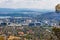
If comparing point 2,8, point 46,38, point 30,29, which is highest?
point 2,8

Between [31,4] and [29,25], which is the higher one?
[31,4]

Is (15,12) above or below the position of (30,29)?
above

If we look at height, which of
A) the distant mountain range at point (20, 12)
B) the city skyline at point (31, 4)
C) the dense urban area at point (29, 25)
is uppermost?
the city skyline at point (31, 4)

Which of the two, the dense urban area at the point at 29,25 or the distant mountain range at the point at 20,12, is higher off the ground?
the distant mountain range at the point at 20,12

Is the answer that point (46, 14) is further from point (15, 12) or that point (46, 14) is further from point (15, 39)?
point (15, 39)

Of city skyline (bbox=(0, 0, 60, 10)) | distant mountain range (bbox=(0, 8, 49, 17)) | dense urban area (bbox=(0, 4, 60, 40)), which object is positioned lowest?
dense urban area (bbox=(0, 4, 60, 40))

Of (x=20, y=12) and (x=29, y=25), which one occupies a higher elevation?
(x=20, y=12)

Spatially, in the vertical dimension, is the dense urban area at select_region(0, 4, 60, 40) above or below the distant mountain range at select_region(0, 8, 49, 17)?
below

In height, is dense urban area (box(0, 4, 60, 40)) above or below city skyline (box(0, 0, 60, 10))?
below

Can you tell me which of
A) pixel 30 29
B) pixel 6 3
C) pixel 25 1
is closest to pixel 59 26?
pixel 30 29

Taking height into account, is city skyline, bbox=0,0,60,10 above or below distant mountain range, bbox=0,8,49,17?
above
